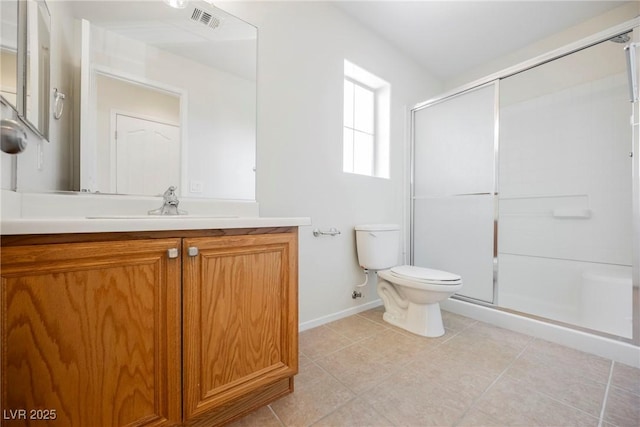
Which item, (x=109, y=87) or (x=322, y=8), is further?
(x=322, y=8)

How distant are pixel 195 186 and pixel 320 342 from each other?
47.7 inches

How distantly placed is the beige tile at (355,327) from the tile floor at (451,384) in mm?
18

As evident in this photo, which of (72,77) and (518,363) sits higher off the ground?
(72,77)

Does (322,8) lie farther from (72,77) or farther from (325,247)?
(325,247)

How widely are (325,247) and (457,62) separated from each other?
2434mm

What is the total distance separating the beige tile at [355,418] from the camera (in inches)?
39.9

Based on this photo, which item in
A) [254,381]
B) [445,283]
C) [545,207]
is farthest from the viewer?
[545,207]

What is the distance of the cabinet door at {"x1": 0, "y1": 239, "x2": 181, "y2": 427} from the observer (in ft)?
1.99

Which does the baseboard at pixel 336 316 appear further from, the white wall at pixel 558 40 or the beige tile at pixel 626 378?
the white wall at pixel 558 40

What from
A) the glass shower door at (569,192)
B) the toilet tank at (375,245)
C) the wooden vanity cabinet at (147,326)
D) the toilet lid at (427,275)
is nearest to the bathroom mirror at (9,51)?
the wooden vanity cabinet at (147,326)

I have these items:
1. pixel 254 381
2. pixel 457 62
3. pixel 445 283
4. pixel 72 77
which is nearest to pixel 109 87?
pixel 72 77

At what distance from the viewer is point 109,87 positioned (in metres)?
1.20

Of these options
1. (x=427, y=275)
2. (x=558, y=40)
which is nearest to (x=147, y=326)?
(x=427, y=275)

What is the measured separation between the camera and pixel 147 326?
0.77 m
